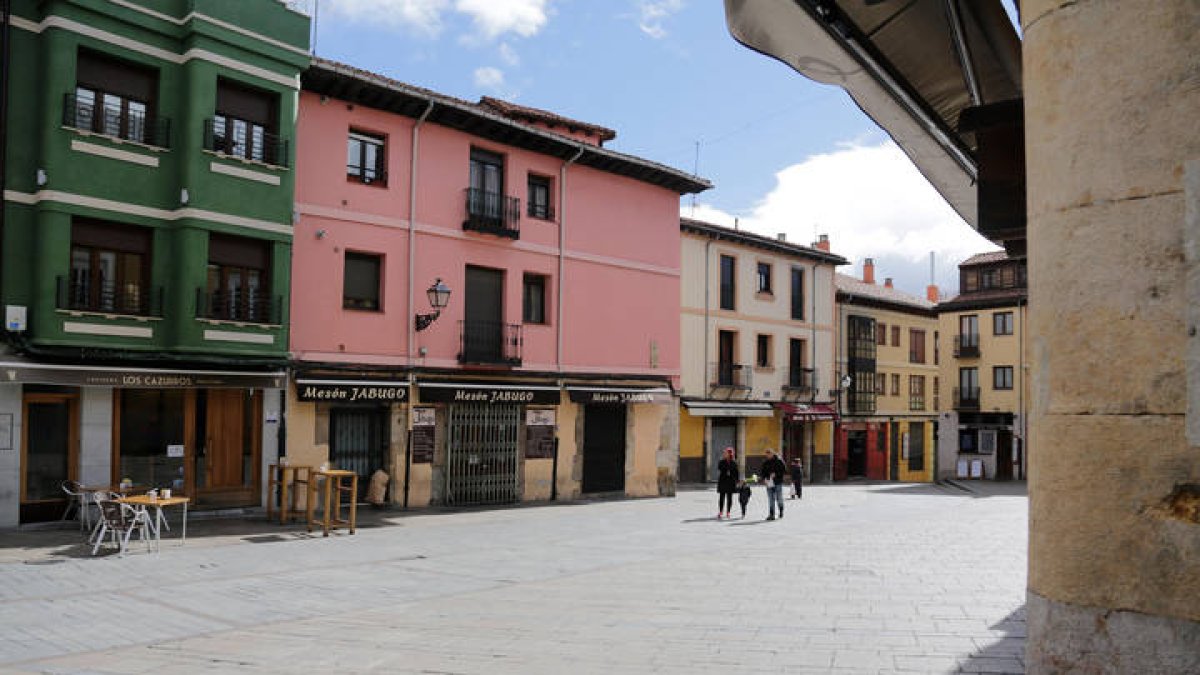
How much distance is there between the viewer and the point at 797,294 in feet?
125

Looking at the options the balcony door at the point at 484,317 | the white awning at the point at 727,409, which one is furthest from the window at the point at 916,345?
the balcony door at the point at 484,317

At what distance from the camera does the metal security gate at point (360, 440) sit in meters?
19.6

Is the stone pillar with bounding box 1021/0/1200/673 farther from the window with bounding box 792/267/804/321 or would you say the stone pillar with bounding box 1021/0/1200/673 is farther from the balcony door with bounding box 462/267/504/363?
the window with bounding box 792/267/804/321

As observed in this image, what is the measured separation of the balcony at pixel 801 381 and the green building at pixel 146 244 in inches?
953

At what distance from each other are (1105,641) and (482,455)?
19376mm

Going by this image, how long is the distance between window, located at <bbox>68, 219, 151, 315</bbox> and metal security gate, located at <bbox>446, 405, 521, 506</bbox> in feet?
24.4

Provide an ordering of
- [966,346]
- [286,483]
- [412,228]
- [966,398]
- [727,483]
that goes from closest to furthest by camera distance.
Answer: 1. [286,483]
2. [727,483]
3. [412,228]
4. [966,346]
5. [966,398]

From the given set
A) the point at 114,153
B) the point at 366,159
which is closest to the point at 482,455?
the point at 366,159

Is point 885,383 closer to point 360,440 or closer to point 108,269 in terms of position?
point 360,440

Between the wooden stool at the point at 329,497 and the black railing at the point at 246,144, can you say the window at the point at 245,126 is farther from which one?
the wooden stool at the point at 329,497

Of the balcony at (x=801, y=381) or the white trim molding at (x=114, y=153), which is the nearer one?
the white trim molding at (x=114, y=153)

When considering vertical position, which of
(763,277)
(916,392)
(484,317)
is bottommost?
(916,392)

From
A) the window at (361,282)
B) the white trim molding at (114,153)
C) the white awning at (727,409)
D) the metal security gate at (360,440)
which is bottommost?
the metal security gate at (360,440)

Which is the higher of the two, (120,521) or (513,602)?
(120,521)
